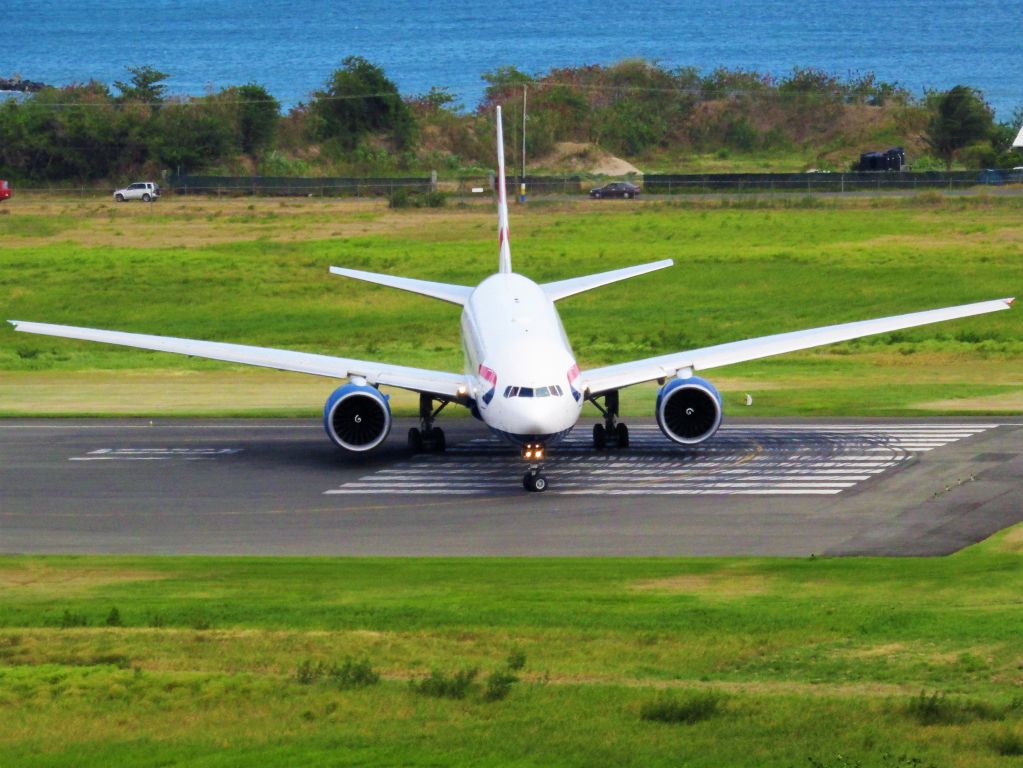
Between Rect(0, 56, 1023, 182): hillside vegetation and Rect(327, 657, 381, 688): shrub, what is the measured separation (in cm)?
12664

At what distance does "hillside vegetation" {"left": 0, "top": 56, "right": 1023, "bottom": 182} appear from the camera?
14725 cm

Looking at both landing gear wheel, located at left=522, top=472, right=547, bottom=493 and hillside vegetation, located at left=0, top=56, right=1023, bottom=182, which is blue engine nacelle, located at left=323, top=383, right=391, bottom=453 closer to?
landing gear wheel, located at left=522, top=472, right=547, bottom=493

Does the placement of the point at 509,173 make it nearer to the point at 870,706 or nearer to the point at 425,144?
the point at 425,144

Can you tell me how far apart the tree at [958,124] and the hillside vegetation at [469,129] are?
13cm

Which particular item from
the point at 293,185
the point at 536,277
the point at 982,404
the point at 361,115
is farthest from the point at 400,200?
the point at 982,404

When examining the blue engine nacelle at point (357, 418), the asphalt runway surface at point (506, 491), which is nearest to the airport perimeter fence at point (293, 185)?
the asphalt runway surface at point (506, 491)

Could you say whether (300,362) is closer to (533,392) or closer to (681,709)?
(533,392)

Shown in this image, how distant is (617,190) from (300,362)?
80812mm

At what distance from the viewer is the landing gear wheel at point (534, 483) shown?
129 ft

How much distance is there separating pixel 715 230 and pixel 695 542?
226ft

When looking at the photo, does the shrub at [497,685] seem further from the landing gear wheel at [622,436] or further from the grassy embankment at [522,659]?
the landing gear wheel at [622,436]

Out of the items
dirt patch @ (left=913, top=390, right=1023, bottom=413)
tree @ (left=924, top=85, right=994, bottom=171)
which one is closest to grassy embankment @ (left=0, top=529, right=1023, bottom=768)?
dirt patch @ (left=913, top=390, right=1023, bottom=413)

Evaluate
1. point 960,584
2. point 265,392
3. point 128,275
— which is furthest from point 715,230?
point 960,584

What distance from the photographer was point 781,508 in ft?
120
